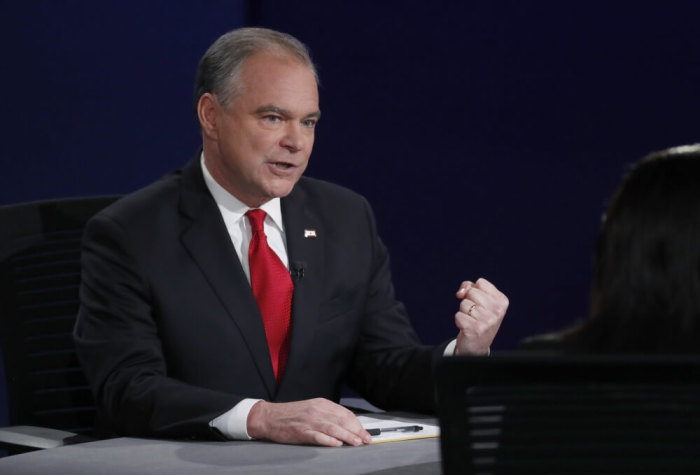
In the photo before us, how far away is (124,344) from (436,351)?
653 millimetres

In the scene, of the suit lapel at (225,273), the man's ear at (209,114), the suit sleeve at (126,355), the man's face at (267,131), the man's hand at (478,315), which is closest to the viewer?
the suit sleeve at (126,355)

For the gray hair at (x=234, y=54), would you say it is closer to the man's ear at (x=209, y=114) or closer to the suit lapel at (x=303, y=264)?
the man's ear at (x=209, y=114)

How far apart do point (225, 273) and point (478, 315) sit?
56cm

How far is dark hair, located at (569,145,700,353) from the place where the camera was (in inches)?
54.4

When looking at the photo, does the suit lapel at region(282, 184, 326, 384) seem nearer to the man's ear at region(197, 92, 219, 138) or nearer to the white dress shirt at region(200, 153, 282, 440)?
the white dress shirt at region(200, 153, 282, 440)

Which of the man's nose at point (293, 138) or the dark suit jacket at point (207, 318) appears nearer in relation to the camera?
the dark suit jacket at point (207, 318)

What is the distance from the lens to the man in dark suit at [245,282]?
8.41 feet

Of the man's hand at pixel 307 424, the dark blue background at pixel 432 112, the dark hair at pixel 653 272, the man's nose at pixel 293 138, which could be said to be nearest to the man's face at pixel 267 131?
the man's nose at pixel 293 138

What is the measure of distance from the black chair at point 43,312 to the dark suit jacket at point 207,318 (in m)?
0.35

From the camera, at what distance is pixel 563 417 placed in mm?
1344

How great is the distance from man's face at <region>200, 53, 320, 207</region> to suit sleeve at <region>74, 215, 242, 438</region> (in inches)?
11.7

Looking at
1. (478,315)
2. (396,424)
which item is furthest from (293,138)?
(396,424)

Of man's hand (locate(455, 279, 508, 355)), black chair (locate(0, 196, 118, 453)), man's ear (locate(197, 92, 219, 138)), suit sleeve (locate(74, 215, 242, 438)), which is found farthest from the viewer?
black chair (locate(0, 196, 118, 453))

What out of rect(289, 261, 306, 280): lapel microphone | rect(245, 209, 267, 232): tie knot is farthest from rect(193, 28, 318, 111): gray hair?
rect(289, 261, 306, 280): lapel microphone
